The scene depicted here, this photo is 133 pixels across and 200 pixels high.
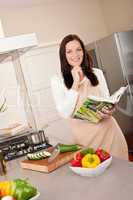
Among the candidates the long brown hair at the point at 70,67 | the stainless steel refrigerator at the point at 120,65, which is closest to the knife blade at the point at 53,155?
the long brown hair at the point at 70,67

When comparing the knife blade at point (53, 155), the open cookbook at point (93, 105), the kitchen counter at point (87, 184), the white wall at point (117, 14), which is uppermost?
the white wall at point (117, 14)

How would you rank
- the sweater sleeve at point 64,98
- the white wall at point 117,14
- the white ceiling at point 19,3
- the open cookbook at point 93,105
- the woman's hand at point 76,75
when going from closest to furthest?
1. the open cookbook at point 93,105
2. the sweater sleeve at point 64,98
3. the woman's hand at point 76,75
4. the white ceiling at point 19,3
5. the white wall at point 117,14

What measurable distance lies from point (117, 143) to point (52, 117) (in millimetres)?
2006

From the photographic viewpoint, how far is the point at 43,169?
1355 mm

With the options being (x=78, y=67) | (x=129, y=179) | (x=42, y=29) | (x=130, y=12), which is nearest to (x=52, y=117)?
(x=42, y=29)

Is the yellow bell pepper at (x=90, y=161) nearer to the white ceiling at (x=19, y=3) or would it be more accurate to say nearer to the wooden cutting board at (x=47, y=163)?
the wooden cutting board at (x=47, y=163)

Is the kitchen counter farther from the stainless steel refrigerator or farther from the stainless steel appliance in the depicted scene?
the stainless steel refrigerator

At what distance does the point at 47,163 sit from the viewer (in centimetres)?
136

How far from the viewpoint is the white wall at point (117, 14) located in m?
4.07

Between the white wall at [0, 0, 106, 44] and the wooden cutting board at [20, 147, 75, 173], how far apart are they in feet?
8.03

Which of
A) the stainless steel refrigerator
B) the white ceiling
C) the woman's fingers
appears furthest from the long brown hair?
the white ceiling

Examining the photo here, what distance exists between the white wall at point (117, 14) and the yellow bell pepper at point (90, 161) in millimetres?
3141

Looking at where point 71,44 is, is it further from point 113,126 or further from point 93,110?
point 113,126

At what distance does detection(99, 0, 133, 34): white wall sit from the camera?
407 cm
